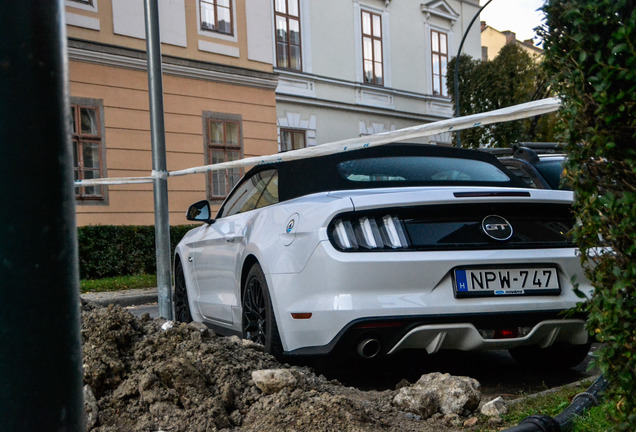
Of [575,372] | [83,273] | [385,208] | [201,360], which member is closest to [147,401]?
[201,360]

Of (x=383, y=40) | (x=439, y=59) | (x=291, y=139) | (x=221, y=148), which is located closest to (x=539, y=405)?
(x=221, y=148)

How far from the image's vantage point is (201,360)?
3863 mm

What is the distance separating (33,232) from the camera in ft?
4.74

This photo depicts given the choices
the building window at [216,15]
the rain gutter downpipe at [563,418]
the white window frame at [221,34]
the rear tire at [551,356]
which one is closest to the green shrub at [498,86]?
the white window frame at [221,34]

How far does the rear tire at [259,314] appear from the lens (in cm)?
464

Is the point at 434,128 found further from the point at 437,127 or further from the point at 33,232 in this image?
the point at 33,232

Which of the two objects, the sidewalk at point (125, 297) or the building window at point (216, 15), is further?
the building window at point (216, 15)

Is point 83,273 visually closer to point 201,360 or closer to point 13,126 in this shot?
point 201,360

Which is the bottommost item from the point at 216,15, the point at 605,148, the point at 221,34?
the point at 605,148

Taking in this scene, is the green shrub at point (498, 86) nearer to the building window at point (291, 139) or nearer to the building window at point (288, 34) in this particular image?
the building window at point (291, 139)

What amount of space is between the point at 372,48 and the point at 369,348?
22700 mm

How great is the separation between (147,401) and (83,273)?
38.3 feet

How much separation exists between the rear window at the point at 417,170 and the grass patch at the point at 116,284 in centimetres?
870

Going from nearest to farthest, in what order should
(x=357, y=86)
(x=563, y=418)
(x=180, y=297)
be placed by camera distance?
(x=563, y=418) → (x=180, y=297) → (x=357, y=86)
